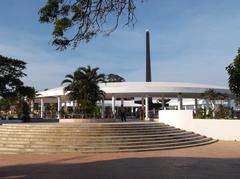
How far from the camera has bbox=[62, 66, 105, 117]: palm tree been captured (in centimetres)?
3281

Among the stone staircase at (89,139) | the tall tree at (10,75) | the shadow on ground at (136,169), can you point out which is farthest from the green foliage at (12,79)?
the shadow on ground at (136,169)

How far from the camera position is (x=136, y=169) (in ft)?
45.1

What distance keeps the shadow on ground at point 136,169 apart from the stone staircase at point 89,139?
12.9ft

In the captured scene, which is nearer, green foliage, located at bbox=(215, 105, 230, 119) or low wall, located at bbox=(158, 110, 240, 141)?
low wall, located at bbox=(158, 110, 240, 141)

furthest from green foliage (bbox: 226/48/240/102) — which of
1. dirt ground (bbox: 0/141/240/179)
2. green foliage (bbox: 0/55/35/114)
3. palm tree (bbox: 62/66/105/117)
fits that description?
green foliage (bbox: 0/55/35/114)

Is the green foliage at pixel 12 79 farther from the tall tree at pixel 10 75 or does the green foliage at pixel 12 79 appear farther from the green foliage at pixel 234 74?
the green foliage at pixel 234 74

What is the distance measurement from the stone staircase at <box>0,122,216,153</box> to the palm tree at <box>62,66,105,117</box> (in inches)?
367

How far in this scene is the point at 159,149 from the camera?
20734 millimetres

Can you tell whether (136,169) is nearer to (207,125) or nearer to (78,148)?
(78,148)

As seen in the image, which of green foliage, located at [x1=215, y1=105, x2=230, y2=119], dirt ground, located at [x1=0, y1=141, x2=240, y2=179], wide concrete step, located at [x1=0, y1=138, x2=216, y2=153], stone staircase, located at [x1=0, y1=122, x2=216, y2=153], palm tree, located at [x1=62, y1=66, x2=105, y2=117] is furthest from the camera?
palm tree, located at [x1=62, y1=66, x2=105, y2=117]

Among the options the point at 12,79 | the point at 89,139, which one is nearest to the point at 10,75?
the point at 12,79

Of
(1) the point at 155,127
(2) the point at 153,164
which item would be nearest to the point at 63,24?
(2) the point at 153,164

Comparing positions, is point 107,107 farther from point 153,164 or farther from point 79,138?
point 153,164

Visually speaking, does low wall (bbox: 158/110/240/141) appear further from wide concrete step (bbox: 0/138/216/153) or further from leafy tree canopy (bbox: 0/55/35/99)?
leafy tree canopy (bbox: 0/55/35/99)
